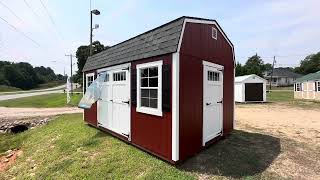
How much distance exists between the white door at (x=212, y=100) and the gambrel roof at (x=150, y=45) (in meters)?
1.42

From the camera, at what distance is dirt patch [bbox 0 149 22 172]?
787 centimetres

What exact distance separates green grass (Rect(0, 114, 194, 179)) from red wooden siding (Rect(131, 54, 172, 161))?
236 mm

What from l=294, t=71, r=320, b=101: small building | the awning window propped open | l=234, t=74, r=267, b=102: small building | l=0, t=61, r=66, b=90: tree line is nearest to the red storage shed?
the awning window propped open

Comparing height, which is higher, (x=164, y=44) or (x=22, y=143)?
(x=164, y=44)

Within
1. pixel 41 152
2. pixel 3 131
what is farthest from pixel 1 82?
pixel 41 152

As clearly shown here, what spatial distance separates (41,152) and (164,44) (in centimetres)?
535

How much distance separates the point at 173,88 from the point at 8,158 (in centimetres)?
671

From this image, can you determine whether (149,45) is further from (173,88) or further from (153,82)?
(173,88)

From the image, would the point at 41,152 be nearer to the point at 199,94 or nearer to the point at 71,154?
the point at 71,154

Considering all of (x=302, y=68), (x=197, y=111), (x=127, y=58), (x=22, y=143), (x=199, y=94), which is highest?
(x=302, y=68)

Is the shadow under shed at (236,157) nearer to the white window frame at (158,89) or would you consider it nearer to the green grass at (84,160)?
the green grass at (84,160)

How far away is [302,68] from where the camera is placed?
8050 cm

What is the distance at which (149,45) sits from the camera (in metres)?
6.59

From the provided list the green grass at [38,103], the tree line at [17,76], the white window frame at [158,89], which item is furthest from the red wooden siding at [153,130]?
the tree line at [17,76]
